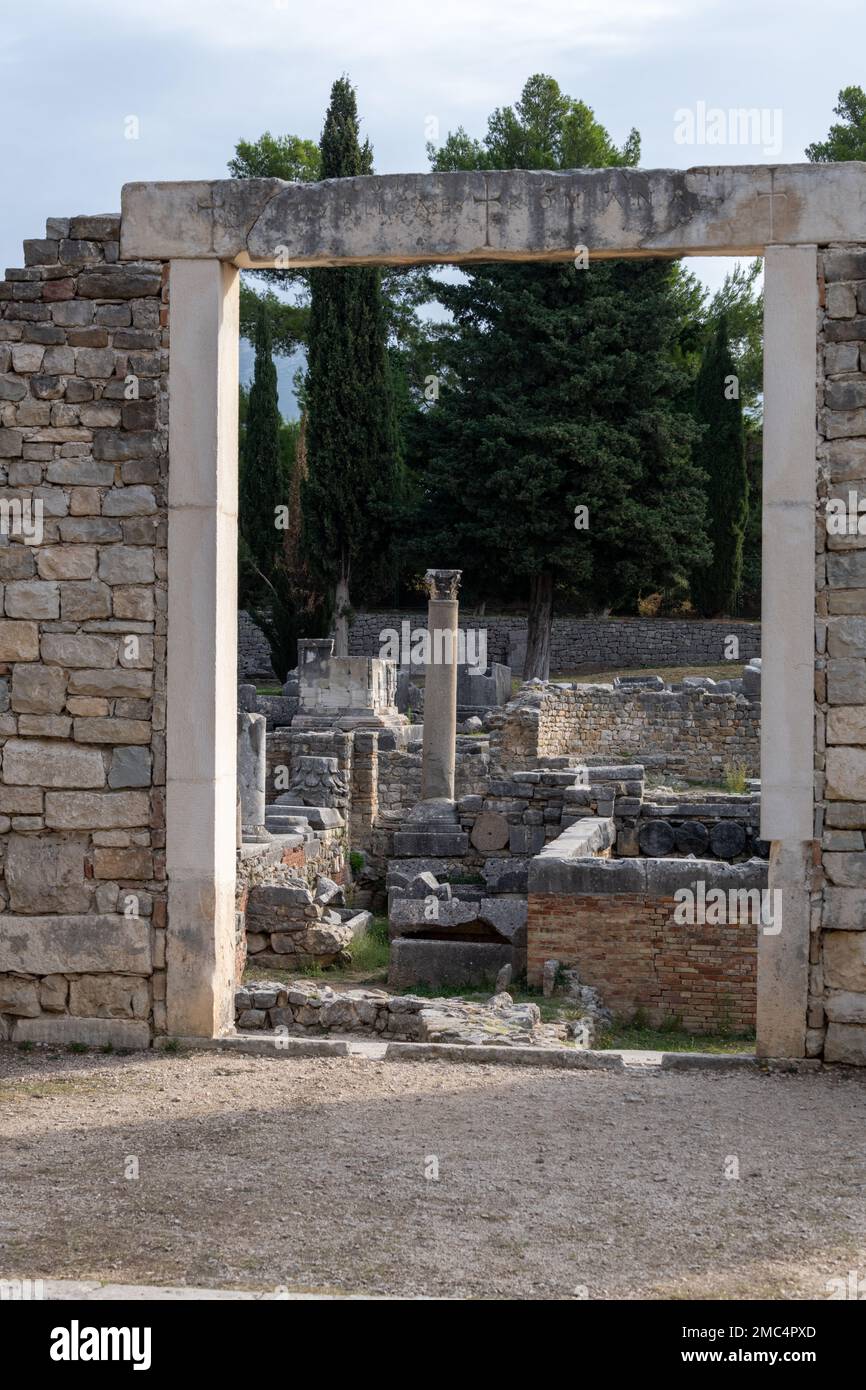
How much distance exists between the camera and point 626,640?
121 feet

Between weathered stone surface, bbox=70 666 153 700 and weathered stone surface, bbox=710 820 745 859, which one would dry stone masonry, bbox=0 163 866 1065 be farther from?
weathered stone surface, bbox=710 820 745 859

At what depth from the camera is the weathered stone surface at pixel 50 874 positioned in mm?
6945

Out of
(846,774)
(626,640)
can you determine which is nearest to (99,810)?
(846,774)

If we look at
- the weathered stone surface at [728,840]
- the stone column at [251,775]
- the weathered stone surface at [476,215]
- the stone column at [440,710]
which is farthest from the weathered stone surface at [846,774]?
the stone column at [440,710]

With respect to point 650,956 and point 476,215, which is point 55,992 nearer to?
point 476,215

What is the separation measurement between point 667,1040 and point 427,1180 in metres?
4.69

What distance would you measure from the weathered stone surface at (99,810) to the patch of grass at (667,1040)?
139 inches

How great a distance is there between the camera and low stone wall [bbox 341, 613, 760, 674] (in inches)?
1422

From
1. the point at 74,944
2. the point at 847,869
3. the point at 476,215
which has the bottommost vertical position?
the point at 74,944

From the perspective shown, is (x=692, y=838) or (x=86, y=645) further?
(x=692, y=838)

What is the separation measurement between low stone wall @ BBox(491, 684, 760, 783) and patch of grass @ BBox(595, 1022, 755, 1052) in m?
12.5

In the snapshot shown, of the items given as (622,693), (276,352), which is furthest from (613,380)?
(276,352)

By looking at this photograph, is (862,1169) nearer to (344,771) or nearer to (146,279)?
(146,279)

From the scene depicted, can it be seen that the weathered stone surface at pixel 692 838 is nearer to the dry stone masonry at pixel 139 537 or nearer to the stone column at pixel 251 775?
the stone column at pixel 251 775
